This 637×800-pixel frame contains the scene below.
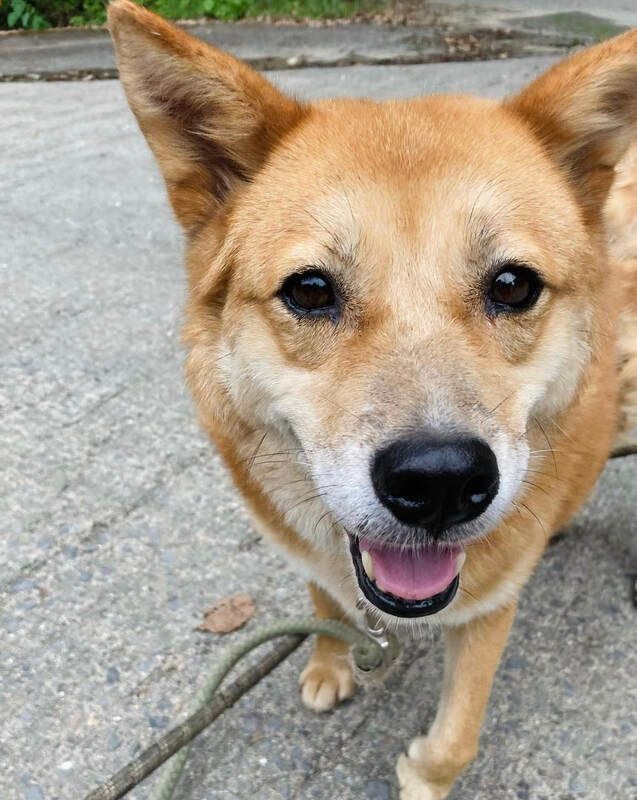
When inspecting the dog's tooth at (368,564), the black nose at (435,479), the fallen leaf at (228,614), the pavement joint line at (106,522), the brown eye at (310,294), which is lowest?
the fallen leaf at (228,614)

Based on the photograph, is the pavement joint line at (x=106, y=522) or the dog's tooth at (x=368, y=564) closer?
the dog's tooth at (x=368, y=564)

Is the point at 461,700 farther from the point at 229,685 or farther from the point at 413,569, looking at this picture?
the point at 229,685

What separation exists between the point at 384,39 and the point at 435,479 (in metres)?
11.5

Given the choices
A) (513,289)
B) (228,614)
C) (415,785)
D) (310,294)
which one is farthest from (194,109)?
(415,785)

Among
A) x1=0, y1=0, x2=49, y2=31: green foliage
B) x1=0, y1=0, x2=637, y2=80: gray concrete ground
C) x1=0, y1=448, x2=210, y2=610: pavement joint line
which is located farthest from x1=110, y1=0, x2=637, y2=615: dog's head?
x1=0, y1=0, x2=49, y2=31: green foliage

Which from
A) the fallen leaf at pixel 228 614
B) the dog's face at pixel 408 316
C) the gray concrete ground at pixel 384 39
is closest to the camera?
the dog's face at pixel 408 316

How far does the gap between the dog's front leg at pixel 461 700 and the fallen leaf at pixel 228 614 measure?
86 cm

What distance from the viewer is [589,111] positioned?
A: 2064 mm

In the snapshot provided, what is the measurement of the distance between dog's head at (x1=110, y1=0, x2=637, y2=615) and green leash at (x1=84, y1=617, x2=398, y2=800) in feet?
1.80

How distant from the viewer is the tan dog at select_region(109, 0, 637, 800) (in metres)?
1.72

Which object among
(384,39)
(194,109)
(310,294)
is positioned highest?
(194,109)

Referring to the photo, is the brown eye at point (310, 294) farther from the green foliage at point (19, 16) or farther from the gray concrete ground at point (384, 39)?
the green foliage at point (19, 16)

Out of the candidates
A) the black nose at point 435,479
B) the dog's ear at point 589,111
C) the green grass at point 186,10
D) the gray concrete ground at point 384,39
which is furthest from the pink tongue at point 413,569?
the green grass at point 186,10

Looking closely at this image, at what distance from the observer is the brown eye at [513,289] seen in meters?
1.90
